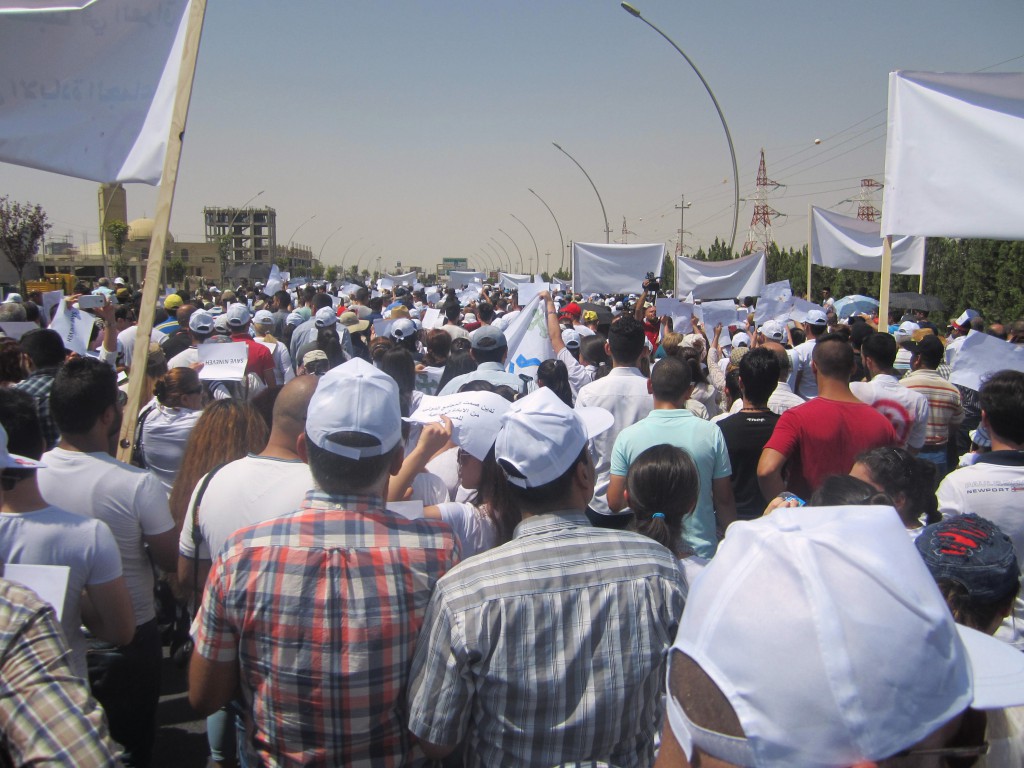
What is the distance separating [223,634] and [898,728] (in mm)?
1670

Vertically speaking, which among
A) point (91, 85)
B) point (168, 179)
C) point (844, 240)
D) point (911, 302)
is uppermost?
point (91, 85)

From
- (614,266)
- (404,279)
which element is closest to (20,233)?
(404,279)

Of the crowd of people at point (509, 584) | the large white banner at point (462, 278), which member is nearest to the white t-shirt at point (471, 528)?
the crowd of people at point (509, 584)

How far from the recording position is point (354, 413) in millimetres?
2166

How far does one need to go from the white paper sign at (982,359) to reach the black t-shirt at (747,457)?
51.3 inches

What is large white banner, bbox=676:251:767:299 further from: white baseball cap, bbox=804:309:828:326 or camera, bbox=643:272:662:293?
white baseball cap, bbox=804:309:828:326

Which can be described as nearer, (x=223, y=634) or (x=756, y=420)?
(x=223, y=634)

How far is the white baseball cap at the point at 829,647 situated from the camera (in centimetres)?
98

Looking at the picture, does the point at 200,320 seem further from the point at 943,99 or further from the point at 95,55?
the point at 943,99

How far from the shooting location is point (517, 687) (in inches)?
76.0

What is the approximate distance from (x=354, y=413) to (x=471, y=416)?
2.57 ft

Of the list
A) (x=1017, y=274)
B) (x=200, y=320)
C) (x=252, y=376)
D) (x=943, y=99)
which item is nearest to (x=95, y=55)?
(x=252, y=376)

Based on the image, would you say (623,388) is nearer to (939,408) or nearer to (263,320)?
(939,408)

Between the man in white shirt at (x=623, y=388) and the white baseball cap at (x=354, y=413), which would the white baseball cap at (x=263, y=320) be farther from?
the white baseball cap at (x=354, y=413)
